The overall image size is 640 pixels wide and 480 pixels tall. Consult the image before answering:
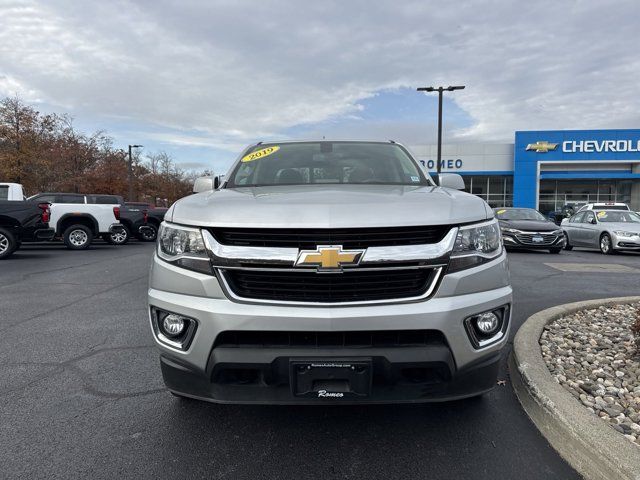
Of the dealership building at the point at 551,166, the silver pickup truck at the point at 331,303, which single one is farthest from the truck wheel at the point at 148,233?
the dealership building at the point at 551,166

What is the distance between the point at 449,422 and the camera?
2.74m

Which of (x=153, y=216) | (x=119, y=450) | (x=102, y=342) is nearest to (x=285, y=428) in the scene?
(x=119, y=450)

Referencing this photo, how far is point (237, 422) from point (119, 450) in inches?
26.2

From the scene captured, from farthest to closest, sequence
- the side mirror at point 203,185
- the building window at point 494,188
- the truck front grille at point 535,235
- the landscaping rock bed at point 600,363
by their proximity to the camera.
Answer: the building window at point 494,188, the truck front grille at point 535,235, the side mirror at point 203,185, the landscaping rock bed at point 600,363

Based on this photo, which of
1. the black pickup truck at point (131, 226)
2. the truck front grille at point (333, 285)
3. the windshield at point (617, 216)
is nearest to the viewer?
the truck front grille at point (333, 285)

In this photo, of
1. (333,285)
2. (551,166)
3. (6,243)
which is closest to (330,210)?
(333,285)

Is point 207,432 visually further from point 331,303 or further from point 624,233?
point 624,233

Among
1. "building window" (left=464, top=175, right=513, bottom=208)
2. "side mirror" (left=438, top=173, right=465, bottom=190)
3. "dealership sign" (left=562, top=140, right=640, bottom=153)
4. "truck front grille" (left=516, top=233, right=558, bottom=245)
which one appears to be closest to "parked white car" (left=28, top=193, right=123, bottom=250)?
"truck front grille" (left=516, top=233, right=558, bottom=245)

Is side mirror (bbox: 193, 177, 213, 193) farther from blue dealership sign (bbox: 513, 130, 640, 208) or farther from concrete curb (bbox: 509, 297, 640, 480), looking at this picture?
blue dealership sign (bbox: 513, 130, 640, 208)

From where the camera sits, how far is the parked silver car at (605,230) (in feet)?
41.5

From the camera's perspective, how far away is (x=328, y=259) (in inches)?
85.5

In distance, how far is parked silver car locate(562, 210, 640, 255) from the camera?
41.5ft

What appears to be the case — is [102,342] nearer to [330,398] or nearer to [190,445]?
[190,445]

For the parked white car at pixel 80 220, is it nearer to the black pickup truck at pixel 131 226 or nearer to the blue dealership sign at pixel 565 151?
the black pickup truck at pixel 131 226
